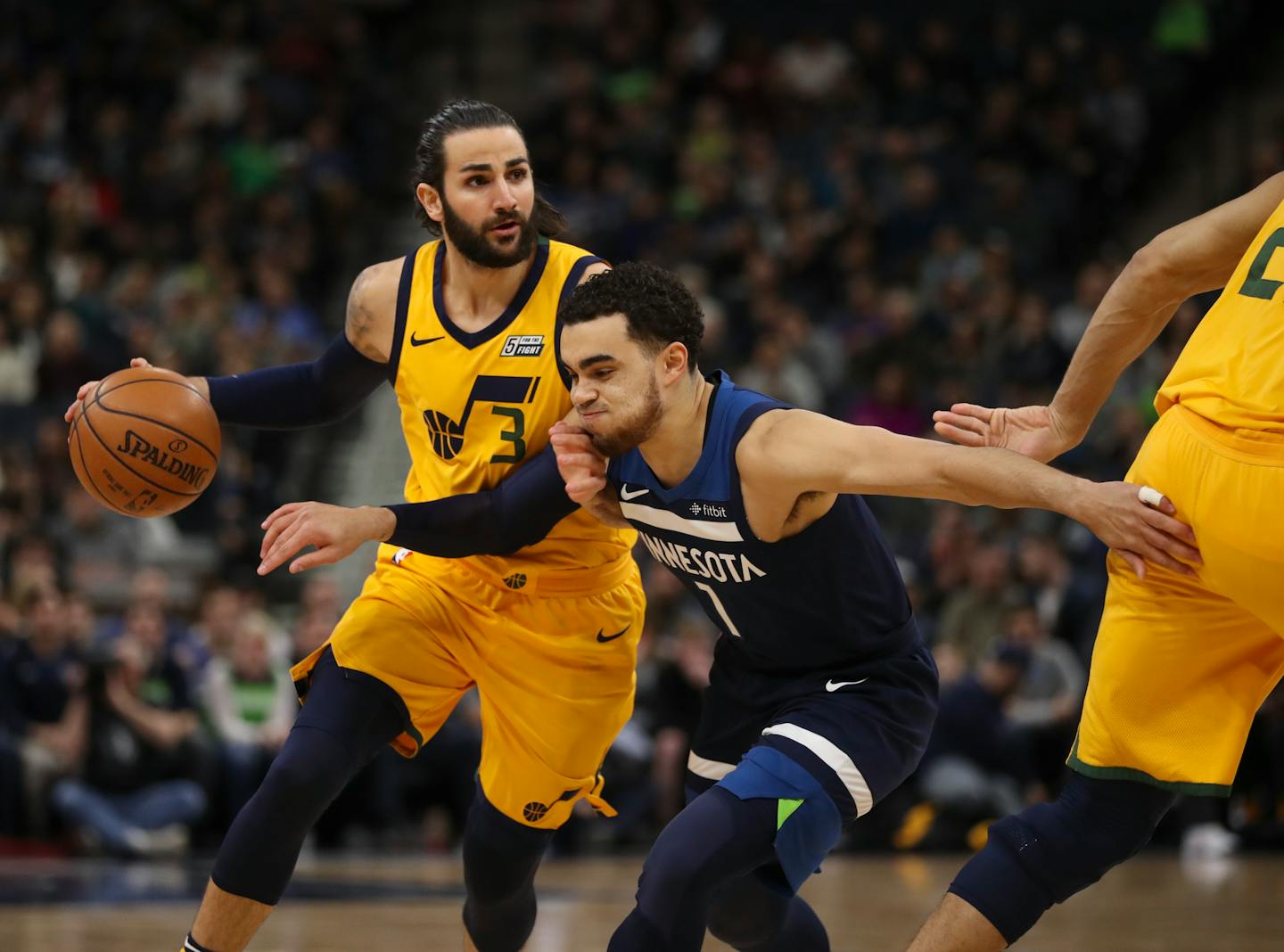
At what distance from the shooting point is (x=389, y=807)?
10.7 m

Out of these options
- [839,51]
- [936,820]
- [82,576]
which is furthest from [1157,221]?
[82,576]

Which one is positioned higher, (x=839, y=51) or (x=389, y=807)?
(x=839, y=51)

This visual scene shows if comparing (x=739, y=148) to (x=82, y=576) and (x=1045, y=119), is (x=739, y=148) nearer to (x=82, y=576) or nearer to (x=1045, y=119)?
(x=1045, y=119)

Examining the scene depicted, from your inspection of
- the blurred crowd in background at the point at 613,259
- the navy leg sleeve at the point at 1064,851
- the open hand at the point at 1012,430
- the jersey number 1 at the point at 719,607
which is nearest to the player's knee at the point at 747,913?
the navy leg sleeve at the point at 1064,851

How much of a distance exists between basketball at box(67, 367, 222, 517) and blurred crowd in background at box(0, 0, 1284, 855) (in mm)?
5318

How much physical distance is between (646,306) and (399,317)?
3.32 ft

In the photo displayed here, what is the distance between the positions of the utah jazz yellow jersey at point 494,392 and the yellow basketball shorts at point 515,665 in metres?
0.09

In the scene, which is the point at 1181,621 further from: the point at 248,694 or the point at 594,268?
the point at 248,694

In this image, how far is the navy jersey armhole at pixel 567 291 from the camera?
481cm

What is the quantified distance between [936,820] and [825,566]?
264 inches

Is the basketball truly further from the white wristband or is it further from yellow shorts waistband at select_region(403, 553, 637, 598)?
Answer: the white wristband

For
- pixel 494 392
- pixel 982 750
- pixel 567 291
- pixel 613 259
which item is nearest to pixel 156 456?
pixel 494 392

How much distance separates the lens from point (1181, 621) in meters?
3.90

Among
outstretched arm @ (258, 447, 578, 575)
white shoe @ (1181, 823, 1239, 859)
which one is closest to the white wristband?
outstretched arm @ (258, 447, 578, 575)
